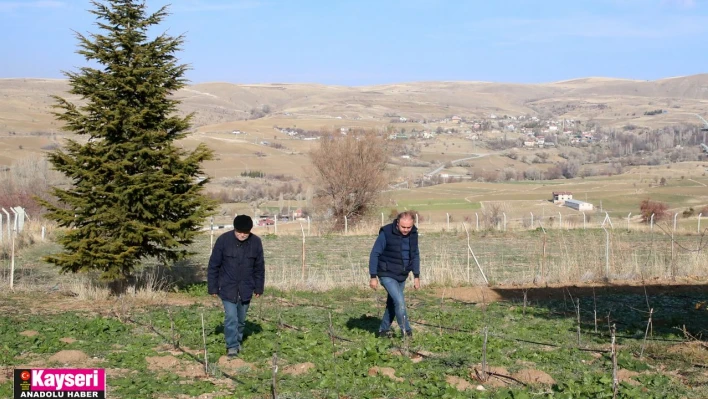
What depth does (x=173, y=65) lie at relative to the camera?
16.7 m

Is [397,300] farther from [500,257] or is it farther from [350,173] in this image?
[350,173]

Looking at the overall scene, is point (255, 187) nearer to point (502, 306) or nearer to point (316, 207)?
point (316, 207)

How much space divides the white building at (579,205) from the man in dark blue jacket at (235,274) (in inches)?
2058

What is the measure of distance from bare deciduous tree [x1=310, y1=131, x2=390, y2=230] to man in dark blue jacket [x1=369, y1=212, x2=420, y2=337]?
31377mm

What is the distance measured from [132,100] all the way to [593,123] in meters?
191

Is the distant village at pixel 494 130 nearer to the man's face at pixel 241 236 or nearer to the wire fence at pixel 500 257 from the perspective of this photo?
the wire fence at pixel 500 257

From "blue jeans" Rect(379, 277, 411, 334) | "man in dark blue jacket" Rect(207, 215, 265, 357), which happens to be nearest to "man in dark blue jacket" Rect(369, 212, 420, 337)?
"blue jeans" Rect(379, 277, 411, 334)

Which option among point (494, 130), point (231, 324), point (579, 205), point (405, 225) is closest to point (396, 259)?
point (405, 225)

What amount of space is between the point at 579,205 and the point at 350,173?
26384 millimetres

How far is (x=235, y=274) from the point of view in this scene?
10.1 meters

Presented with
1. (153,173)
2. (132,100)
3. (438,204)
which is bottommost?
(438,204)

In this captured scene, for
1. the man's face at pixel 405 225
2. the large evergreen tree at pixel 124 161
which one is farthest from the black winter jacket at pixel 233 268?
the large evergreen tree at pixel 124 161

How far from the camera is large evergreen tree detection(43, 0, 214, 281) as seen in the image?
15.7 m

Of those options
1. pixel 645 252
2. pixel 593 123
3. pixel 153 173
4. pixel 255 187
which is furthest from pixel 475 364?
pixel 593 123
